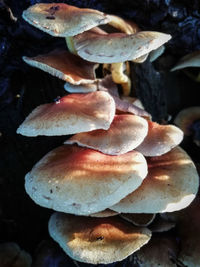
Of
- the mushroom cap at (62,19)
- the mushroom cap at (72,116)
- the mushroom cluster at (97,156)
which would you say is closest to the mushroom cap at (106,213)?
the mushroom cluster at (97,156)

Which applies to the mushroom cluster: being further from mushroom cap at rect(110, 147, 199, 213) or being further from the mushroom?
the mushroom

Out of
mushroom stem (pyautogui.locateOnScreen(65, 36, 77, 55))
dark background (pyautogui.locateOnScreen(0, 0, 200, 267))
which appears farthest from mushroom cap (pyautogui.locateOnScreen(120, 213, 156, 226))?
mushroom stem (pyautogui.locateOnScreen(65, 36, 77, 55))

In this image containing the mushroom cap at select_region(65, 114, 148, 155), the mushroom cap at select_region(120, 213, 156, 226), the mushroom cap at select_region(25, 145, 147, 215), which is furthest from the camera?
the mushroom cap at select_region(120, 213, 156, 226)

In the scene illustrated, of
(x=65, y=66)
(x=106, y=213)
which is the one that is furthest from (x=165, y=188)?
(x=65, y=66)

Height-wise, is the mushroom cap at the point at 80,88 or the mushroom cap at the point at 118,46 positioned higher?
the mushroom cap at the point at 118,46

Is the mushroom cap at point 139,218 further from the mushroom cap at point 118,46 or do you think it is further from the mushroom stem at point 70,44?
the mushroom stem at point 70,44
